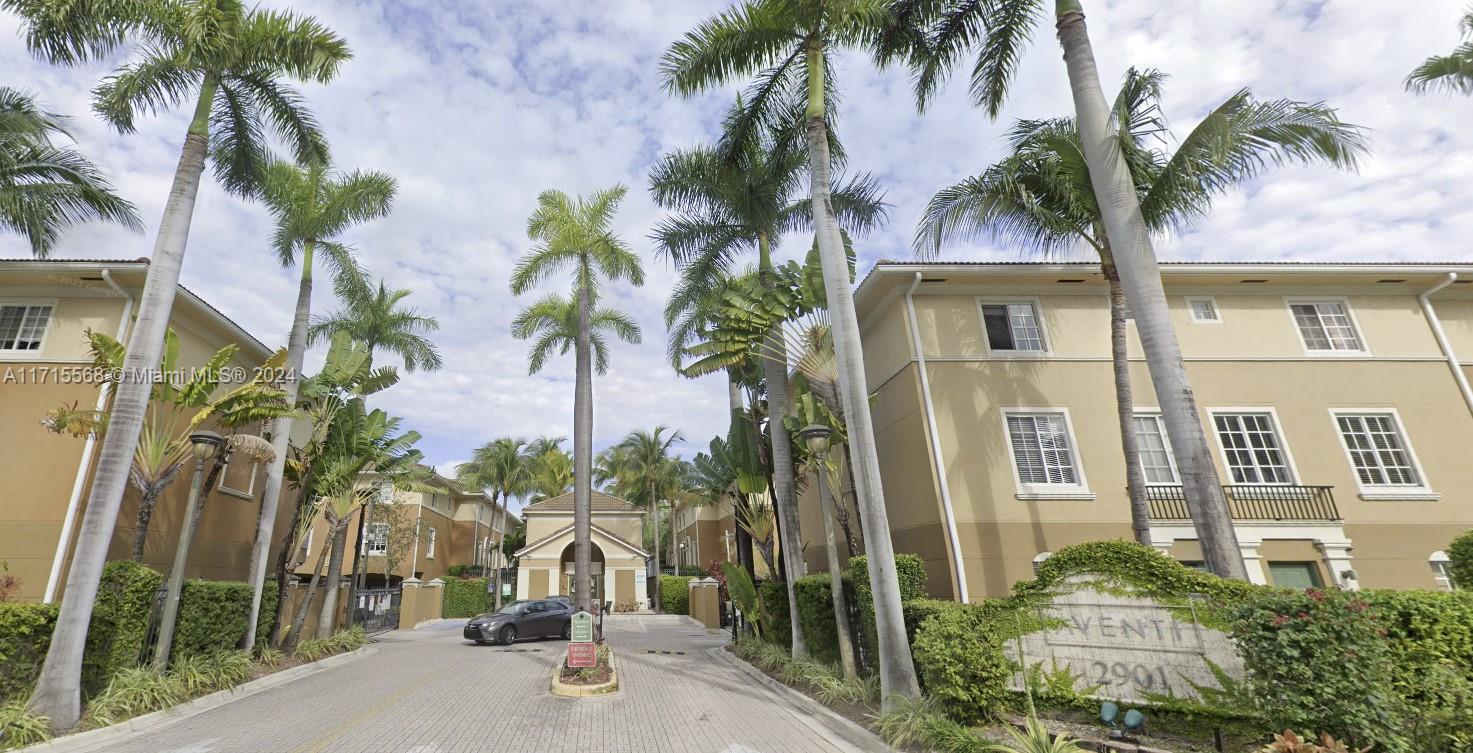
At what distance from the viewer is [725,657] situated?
15617mm

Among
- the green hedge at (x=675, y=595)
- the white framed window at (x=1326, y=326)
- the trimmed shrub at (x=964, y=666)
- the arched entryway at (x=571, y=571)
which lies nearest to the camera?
the trimmed shrub at (x=964, y=666)

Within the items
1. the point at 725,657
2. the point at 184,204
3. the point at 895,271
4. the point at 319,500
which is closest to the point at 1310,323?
the point at 895,271

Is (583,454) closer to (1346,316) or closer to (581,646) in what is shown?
(581,646)

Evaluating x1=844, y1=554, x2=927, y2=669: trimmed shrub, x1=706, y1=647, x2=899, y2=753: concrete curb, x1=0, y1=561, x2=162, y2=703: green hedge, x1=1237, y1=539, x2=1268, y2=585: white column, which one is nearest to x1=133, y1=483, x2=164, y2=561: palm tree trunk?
x1=0, y1=561, x2=162, y2=703: green hedge

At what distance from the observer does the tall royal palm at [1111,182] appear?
8.86 metres

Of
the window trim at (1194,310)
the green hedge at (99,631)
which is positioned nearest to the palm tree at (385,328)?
the green hedge at (99,631)

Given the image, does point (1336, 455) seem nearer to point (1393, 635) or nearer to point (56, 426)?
point (1393, 635)

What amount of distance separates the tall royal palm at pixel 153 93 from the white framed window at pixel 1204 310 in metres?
19.7

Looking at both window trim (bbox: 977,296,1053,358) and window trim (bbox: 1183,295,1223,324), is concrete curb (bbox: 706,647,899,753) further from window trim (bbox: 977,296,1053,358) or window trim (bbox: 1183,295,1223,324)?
window trim (bbox: 1183,295,1223,324)

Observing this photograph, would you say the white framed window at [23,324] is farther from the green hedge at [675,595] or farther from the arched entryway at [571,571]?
the green hedge at [675,595]

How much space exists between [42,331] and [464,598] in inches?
939

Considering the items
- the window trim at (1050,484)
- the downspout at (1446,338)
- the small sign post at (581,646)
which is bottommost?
the small sign post at (581,646)

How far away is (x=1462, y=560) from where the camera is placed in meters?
7.87

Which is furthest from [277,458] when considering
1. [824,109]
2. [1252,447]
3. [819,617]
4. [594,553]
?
[594,553]
